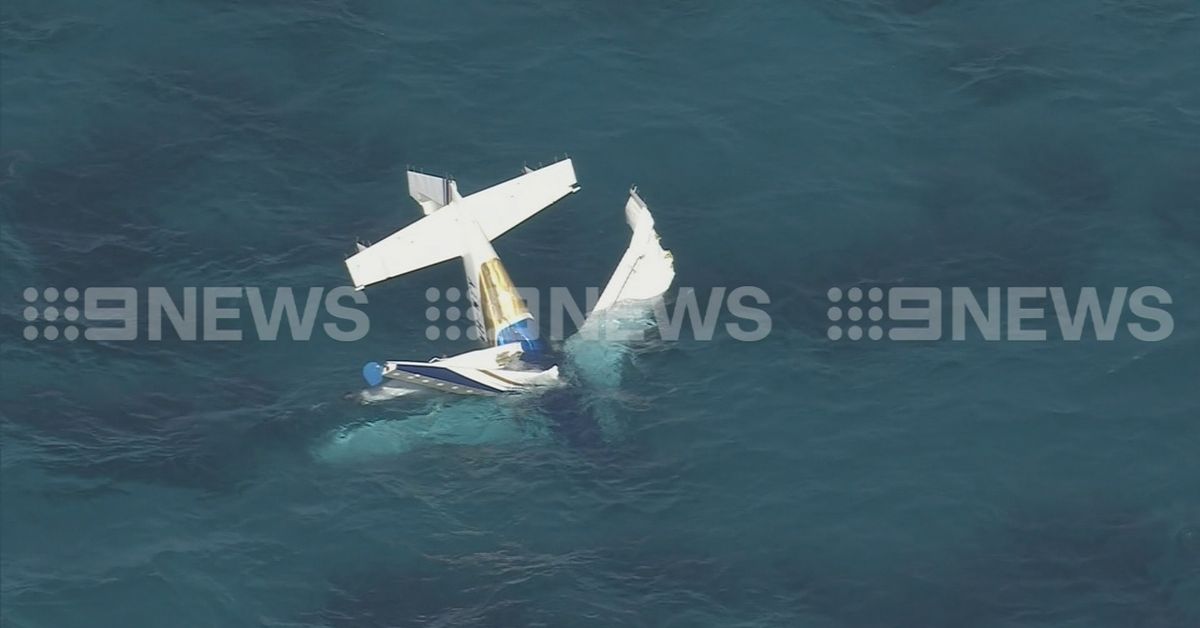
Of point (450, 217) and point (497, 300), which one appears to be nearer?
point (497, 300)

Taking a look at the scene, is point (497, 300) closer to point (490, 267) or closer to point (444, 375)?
point (490, 267)

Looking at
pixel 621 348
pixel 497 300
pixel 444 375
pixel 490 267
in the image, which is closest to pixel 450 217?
pixel 490 267

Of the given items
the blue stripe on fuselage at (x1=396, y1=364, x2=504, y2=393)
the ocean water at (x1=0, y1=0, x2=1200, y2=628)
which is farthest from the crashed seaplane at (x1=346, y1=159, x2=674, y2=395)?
the ocean water at (x1=0, y1=0, x2=1200, y2=628)

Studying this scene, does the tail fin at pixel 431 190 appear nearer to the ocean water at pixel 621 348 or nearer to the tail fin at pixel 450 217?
the tail fin at pixel 450 217

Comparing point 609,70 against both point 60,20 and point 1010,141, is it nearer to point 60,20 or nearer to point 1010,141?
point 1010,141

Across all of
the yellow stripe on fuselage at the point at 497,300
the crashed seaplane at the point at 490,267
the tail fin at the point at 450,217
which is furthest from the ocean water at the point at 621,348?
the yellow stripe on fuselage at the point at 497,300

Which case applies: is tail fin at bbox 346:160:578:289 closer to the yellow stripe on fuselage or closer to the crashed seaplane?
the crashed seaplane

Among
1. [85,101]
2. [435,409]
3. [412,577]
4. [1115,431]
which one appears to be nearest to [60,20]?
[85,101]
